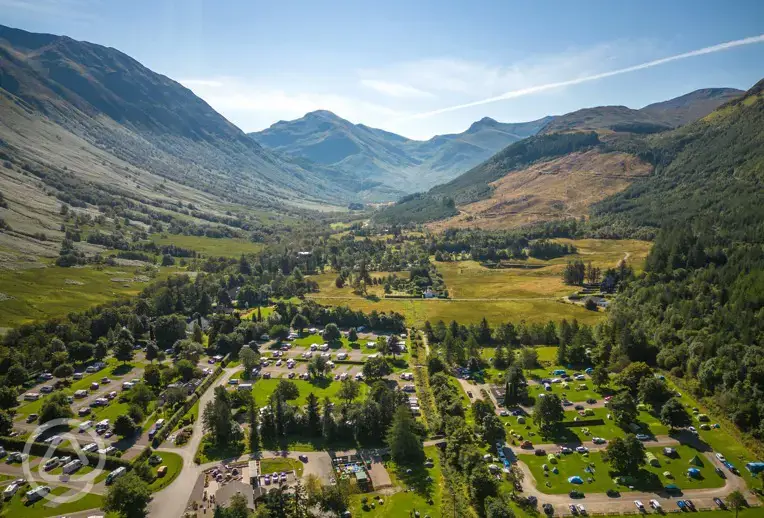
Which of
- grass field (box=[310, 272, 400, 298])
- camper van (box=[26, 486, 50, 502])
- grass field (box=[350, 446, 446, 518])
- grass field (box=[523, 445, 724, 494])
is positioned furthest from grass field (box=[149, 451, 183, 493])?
grass field (box=[310, 272, 400, 298])

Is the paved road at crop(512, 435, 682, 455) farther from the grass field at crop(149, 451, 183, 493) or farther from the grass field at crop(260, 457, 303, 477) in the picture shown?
the grass field at crop(149, 451, 183, 493)

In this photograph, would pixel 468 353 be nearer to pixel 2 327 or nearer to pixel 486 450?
pixel 486 450

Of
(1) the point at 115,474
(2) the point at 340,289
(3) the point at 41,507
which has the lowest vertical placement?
(3) the point at 41,507

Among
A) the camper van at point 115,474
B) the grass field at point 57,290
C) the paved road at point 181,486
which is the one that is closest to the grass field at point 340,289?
the grass field at point 57,290

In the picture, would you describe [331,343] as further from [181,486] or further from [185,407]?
[181,486]

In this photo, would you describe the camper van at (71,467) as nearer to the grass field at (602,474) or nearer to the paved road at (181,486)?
the paved road at (181,486)

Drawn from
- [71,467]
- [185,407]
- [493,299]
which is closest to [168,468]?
[71,467]
